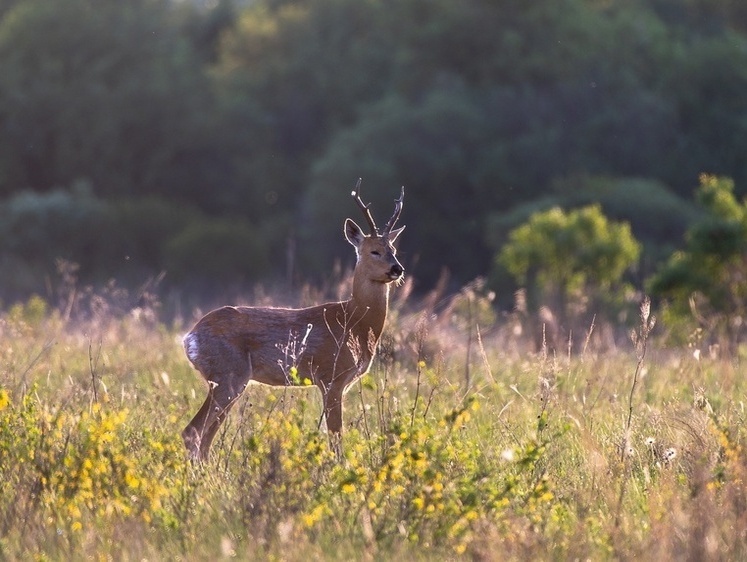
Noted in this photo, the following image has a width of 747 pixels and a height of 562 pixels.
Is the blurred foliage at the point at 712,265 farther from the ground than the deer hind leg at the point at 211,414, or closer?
closer

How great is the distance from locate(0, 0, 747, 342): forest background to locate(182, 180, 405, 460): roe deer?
21724 mm

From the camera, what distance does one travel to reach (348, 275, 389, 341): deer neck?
929 centimetres

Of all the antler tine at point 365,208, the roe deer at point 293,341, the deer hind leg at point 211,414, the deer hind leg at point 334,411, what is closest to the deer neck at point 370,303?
the roe deer at point 293,341

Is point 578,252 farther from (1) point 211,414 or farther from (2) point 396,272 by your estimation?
(1) point 211,414

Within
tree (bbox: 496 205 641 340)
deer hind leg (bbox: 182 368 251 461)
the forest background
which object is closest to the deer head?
deer hind leg (bbox: 182 368 251 461)

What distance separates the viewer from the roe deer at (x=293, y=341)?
8.46 meters

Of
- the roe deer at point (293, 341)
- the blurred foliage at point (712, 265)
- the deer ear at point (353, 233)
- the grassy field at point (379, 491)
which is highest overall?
the deer ear at point (353, 233)

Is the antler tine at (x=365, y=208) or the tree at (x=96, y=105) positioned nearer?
the antler tine at (x=365, y=208)

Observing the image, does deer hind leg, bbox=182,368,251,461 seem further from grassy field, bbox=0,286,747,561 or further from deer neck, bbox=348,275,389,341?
deer neck, bbox=348,275,389,341

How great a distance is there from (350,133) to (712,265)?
72.2 feet

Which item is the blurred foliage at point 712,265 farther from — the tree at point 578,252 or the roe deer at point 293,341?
the roe deer at point 293,341

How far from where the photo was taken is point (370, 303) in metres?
9.30

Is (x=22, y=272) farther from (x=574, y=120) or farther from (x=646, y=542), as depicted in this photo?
(x=646, y=542)

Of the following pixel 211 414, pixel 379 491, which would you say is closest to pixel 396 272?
pixel 211 414
